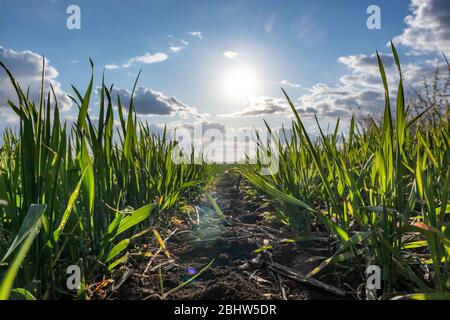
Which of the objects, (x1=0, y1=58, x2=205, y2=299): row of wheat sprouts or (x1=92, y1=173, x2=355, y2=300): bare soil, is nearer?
(x1=0, y1=58, x2=205, y2=299): row of wheat sprouts

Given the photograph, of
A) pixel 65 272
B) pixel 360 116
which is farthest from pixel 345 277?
pixel 360 116

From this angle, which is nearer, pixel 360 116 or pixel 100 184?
pixel 100 184

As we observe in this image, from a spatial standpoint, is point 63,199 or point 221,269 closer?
point 63,199

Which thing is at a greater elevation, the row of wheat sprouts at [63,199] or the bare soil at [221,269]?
the row of wheat sprouts at [63,199]

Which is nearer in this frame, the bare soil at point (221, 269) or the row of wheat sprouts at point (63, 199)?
the row of wheat sprouts at point (63, 199)

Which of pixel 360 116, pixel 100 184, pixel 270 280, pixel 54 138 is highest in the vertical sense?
pixel 360 116

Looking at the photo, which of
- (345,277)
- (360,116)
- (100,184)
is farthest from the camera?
(360,116)

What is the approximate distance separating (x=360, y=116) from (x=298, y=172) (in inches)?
119

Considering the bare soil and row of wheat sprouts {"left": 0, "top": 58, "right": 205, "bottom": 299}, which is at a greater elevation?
row of wheat sprouts {"left": 0, "top": 58, "right": 205, "bottom": 299}

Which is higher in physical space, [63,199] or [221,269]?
[63,199]
